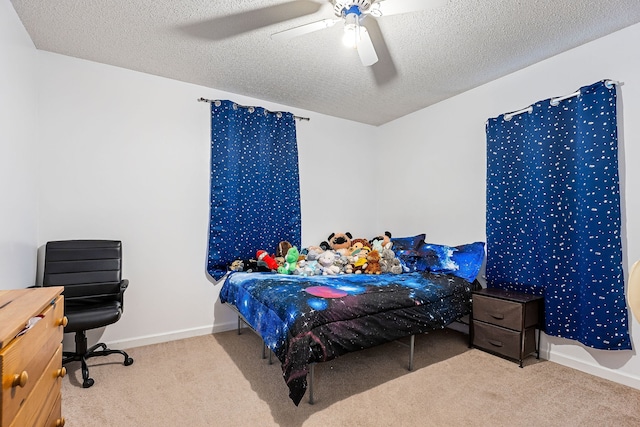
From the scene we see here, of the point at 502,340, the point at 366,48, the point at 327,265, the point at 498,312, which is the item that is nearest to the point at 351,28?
the point at 366,48

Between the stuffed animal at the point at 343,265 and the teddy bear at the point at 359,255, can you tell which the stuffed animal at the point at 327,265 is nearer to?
the stuffed animal at the point at 343,265

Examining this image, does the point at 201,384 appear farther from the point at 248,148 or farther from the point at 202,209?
the point at 248,148

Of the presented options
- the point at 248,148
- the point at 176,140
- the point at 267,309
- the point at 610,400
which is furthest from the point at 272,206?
the point at 610,400

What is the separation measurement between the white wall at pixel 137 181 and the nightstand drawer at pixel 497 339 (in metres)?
2.45

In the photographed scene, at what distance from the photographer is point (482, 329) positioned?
2.73m

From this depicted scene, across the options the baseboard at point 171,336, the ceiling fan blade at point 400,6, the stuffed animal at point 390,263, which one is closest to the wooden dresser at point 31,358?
the baseboard at point 171,336

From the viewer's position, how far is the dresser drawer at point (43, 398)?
0.88 m

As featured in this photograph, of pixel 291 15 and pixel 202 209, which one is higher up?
pixel 291 15

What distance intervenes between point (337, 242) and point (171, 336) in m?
2.03

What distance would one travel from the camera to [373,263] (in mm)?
3166

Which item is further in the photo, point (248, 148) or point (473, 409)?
point (248, 148)

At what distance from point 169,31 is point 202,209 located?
162 centimetres

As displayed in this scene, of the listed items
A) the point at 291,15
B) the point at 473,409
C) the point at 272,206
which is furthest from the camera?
the point at 272,206

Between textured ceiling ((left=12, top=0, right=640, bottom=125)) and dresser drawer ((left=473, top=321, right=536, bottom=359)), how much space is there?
233 centimetres
